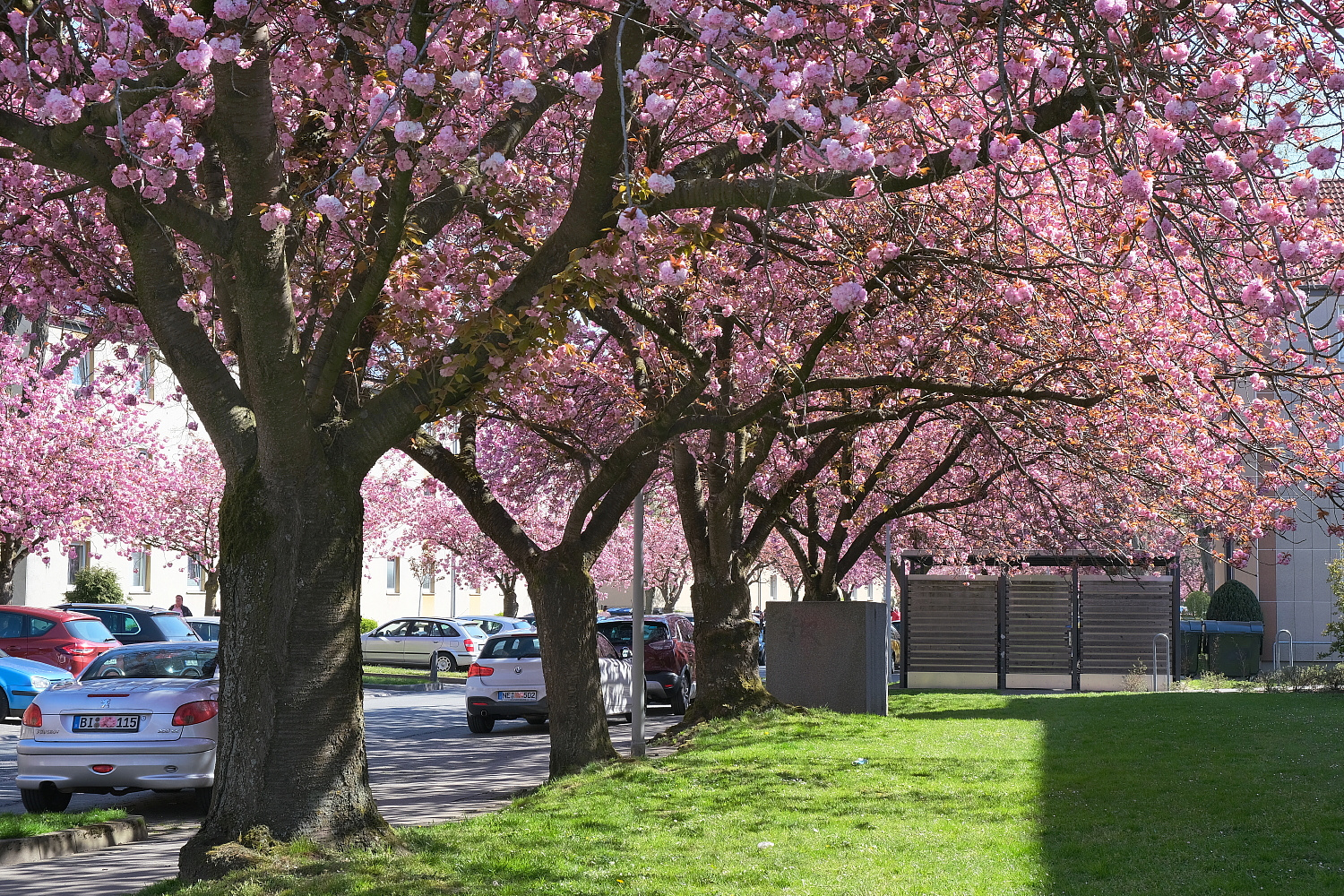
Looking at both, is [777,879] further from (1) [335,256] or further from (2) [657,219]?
(1) [335,256]

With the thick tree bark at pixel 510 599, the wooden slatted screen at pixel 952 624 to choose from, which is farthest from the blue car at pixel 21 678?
the thick tree bark at pixel 510 599

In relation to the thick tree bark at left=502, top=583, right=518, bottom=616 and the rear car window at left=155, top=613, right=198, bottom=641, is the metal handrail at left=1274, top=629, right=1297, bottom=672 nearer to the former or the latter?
the rear car window at left=155, top=613, right=198, bottom=641

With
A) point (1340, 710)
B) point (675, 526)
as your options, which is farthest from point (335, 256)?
point (675, 526)

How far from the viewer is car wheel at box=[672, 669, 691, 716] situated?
72.7 feet

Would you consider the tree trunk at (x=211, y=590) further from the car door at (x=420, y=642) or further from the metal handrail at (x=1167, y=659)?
the metal handrail at (x=1167, y=659)

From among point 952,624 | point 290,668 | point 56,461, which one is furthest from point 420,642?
point 290,668

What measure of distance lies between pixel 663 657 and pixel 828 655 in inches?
142

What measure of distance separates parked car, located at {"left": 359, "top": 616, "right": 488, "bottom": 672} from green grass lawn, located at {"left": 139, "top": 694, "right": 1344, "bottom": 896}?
67.0 ft

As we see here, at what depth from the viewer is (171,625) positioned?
22.9 m

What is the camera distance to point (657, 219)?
291 inches

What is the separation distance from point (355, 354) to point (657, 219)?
290 centimetres

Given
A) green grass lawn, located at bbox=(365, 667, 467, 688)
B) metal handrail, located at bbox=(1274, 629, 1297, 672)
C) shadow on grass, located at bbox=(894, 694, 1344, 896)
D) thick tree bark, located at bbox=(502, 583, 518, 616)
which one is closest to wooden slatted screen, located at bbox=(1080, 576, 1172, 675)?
metal handrail, located at bbox=(1274, 629, 1297, 672)

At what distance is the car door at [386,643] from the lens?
35.7 meters

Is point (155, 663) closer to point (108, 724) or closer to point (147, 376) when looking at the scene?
point (108, 724)
